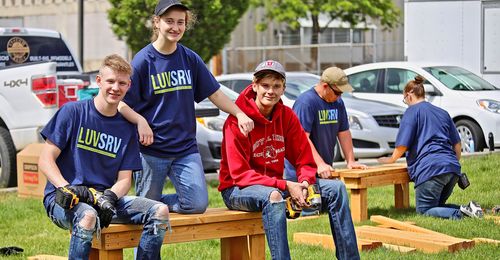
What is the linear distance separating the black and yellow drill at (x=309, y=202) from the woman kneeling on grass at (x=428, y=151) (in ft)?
11.3

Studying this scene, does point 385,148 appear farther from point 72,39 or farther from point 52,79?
point 72,39

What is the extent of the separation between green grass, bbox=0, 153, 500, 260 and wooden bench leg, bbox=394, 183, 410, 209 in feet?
0.25

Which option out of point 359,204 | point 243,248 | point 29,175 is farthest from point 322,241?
point 29,175

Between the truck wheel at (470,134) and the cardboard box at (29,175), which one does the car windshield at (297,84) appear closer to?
the truck wheel at (470,134)

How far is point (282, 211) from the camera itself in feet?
22.2

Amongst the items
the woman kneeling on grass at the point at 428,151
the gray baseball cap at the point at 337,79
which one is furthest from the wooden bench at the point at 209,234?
the woman kneeling on grass at the point at 428,151

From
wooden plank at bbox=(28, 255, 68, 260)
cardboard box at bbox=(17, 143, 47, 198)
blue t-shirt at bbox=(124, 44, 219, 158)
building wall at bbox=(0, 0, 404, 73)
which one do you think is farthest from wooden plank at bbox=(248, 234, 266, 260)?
building wall at bbox=(0, 0, 404, 73)

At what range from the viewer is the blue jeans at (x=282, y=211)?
22.0 feet

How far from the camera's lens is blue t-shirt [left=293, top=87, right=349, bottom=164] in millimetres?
10086

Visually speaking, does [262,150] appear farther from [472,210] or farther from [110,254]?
[472,210]

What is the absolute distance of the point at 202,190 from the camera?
7.09 meters

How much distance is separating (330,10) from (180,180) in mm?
30622

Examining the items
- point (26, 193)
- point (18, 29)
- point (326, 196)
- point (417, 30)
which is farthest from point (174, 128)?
point (417, 30)

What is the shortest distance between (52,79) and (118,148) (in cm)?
651
